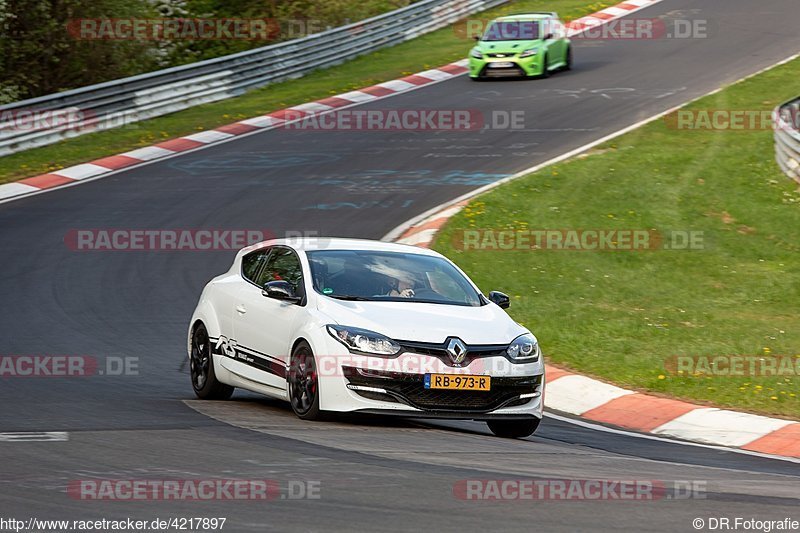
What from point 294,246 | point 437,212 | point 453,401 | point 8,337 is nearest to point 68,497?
point 453,401

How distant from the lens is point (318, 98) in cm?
2936

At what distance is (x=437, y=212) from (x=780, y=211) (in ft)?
17.4

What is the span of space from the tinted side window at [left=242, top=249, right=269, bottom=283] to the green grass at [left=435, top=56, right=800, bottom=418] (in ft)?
11.4

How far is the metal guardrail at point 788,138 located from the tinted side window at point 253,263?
12508 mm

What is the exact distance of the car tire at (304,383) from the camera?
9906 millimetres

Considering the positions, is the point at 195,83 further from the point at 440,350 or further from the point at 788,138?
the point at 440,350

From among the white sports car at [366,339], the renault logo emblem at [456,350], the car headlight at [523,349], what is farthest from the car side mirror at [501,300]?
the renault logo emblem at [456,350]

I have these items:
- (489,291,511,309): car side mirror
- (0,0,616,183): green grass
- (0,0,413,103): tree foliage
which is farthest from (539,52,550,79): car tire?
(489,291,511,309): car side mirror

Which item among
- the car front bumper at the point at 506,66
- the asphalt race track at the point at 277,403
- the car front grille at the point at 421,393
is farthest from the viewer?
the car front bumper at the point at 506,66

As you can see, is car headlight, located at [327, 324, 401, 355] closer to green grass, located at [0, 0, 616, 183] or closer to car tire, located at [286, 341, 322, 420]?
car tire, located at [286, 341, 322, 420]

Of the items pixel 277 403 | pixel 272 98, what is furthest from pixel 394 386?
pixel 272 98

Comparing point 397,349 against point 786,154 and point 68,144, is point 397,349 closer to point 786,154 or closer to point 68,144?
point 786,154

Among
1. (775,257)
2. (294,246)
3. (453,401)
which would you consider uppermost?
(294,246)

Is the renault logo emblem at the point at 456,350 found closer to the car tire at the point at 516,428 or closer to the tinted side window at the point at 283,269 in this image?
the car tire at the point at 516,428
